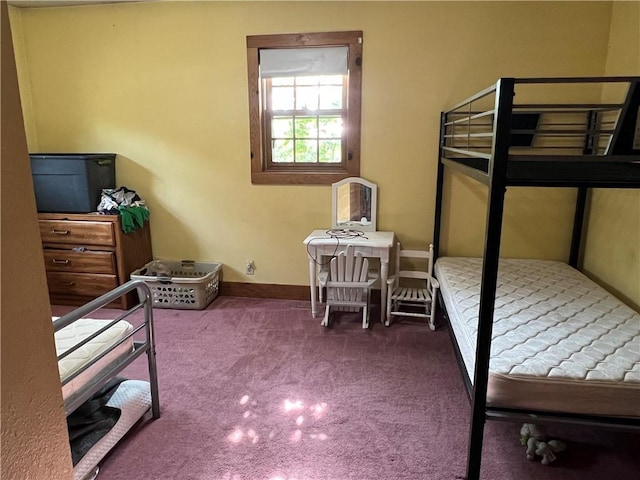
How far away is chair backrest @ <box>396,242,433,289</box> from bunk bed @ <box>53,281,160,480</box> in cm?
195

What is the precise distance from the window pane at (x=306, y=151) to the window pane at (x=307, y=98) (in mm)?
272

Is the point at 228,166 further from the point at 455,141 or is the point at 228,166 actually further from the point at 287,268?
the point at 455,141

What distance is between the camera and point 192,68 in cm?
352

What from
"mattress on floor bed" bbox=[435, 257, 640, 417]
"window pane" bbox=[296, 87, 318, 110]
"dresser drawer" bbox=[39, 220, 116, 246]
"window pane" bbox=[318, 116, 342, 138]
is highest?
"window pane" bbox=[296, 87, 318, 110]

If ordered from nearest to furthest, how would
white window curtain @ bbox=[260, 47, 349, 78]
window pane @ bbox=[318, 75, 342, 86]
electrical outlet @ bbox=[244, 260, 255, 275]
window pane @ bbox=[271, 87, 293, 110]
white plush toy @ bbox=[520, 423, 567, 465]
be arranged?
white plush toy @ bbox=[520, 423, 567, 465] → white window curtain @ bbox=[260, 47, 349, 78] → window pane @ bbox=[318, 75, 342, 86] → window pane @ bbox=[271, 87, 293, 110] → electrical outlet @ bbox=[244, 260, 255, 275]

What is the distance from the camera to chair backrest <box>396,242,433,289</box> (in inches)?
132

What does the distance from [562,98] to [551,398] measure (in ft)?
7.64

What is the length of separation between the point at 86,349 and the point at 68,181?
215 cm

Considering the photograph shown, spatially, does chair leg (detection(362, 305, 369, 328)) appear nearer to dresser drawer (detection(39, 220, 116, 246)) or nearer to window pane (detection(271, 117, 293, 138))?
window pane (detection(271, 117, 293, 138))

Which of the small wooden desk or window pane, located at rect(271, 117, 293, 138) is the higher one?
window pane, located at rect(271, 117, 293, 138)

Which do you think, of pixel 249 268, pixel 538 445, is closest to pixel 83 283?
pixel 249 268

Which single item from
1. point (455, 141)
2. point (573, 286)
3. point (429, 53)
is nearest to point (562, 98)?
point (455, 141)

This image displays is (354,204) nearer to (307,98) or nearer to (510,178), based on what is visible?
(307,98)

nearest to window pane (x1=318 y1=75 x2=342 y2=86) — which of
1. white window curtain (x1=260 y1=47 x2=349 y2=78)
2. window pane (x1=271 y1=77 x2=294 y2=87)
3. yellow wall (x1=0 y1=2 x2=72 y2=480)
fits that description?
white window curtain (x1=260 y1=47 x2=349 y2=78)
